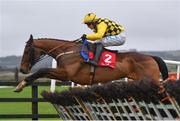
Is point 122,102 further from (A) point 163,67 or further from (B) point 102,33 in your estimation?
(A) point 163,67

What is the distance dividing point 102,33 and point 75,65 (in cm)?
74

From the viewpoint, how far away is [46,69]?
32.8ft

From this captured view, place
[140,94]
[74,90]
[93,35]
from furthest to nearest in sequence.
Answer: [93,35] → [74,90] → [140,94]

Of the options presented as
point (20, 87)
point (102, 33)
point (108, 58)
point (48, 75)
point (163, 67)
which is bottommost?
point (20, 87)

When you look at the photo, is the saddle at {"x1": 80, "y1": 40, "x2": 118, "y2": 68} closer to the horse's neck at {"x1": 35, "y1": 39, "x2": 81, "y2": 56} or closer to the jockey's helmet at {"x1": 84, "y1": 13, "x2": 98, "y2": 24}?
the horse's neck at {"x1": 35, "y1": 39, "x2": 81, "y2": 56}

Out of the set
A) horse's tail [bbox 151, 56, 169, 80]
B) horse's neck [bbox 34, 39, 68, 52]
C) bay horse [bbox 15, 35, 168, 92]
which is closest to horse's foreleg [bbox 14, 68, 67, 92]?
bay horse [bbox 15, 35, 168, 92]

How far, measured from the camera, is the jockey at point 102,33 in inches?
388

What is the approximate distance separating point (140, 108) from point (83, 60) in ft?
15.9

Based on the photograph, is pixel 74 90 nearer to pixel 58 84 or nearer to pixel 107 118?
pixel 107 118

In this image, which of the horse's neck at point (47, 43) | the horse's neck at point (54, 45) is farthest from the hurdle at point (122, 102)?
the horse's neck at point (47, 43)

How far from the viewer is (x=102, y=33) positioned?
9828mm

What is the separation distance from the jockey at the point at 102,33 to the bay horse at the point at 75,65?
26 cm

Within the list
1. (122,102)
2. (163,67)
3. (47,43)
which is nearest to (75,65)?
(47,43)

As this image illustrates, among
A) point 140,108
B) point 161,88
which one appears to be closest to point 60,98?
point 140,108
